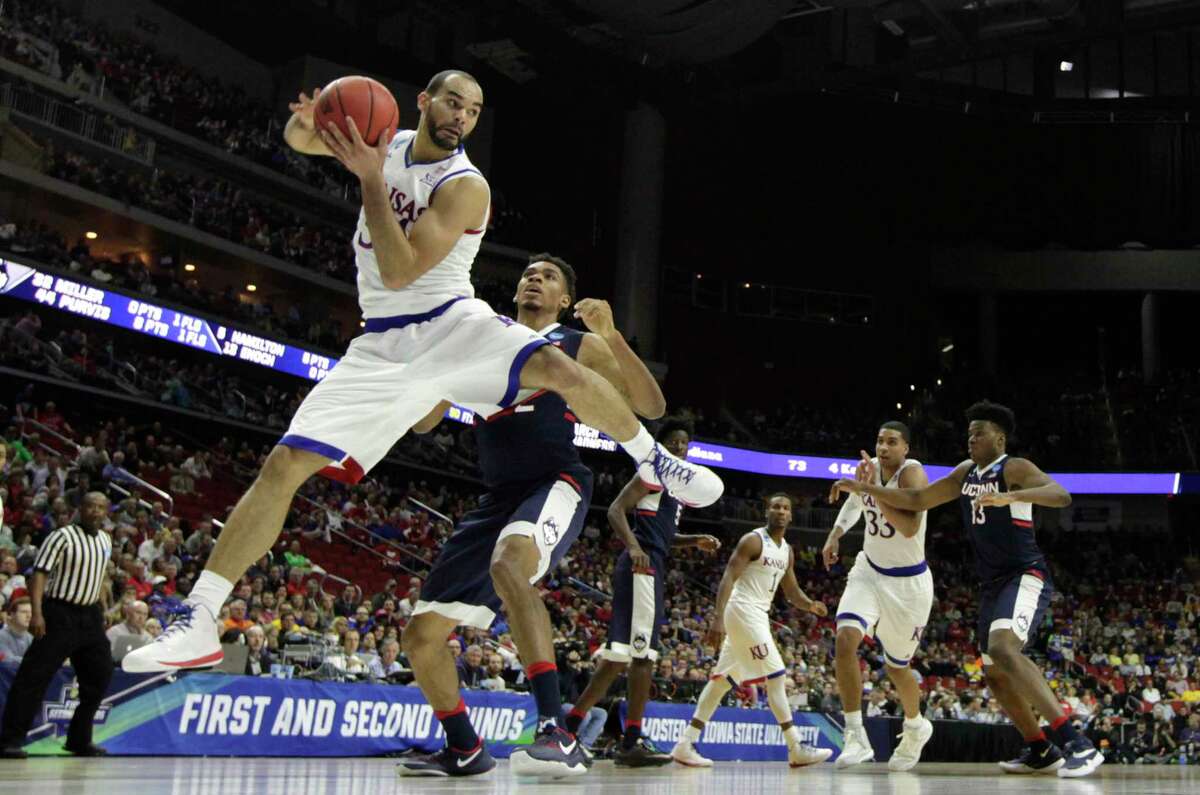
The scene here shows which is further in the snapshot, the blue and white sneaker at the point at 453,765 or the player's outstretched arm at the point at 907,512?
the player's outstretched arm at the point at 907,512

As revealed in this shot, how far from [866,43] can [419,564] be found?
66.9 feet

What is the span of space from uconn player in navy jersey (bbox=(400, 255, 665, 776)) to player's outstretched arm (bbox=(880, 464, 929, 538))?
3.40 meters

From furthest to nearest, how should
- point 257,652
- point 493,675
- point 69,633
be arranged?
point 493,675 → point 257,652 → point 69,633

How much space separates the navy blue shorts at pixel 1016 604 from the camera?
731cm

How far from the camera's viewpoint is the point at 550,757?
4086mm

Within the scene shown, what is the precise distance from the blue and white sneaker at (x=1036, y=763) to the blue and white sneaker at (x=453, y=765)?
4.12 metres

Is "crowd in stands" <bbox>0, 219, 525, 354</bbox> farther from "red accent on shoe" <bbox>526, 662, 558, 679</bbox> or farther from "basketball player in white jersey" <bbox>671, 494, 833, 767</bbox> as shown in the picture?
"red accent on shoe" <bbox>526, 662, 558, 679</bbox>

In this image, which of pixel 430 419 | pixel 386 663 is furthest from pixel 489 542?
pixel 386 663

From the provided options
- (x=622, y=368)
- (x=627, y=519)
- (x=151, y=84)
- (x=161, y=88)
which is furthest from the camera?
(x=161, y=88)

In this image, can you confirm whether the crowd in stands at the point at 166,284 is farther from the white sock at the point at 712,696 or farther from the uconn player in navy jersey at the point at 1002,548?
the uconn player in navy jersey at the point at 1002,548

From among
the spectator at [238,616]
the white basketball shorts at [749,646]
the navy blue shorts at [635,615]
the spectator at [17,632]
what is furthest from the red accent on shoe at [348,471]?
the spectator at [238,616]

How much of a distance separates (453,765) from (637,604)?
3.40 metres

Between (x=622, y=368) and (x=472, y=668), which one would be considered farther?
(x=472, y=668)

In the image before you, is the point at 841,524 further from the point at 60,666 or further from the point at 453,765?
the point at 60,666
